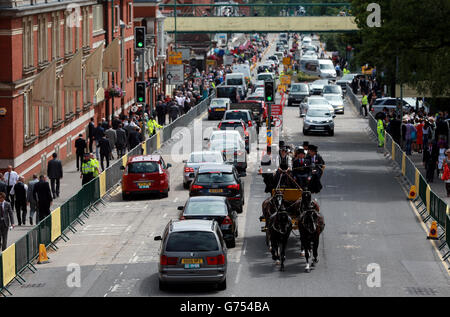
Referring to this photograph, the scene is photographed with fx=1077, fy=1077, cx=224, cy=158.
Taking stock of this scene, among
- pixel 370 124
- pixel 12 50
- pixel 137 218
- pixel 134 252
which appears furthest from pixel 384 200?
pixel 370 124

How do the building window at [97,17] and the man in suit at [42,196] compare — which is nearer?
the man in suit at [42,196]

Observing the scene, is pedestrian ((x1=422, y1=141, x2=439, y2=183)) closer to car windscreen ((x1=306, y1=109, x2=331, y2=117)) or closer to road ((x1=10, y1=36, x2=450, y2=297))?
road ((x1=10, y1=36, x2=450, y2=297))

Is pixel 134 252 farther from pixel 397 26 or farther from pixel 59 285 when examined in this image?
pixel 397 26

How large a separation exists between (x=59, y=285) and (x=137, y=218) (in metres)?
9.37

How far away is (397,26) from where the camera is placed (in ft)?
144

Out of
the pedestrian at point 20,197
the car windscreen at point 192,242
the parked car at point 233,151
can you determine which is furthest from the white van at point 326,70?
the car windscreen at point 192,242

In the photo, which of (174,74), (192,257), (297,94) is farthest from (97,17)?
(192,257)

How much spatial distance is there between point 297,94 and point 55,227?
53.9 metres

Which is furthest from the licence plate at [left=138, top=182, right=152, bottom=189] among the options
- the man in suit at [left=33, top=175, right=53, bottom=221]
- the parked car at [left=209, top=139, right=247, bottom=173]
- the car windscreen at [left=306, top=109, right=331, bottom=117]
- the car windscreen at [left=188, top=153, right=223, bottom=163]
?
the car windscreen at [left=306, top=109, right=331, bottom=117]

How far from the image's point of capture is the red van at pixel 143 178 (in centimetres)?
3666

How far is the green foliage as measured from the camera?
43.2 meters

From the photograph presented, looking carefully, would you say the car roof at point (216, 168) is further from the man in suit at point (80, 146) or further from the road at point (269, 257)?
the man in suit at point (80, 146)

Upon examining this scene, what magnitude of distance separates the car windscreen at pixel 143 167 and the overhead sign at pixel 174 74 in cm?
4487
